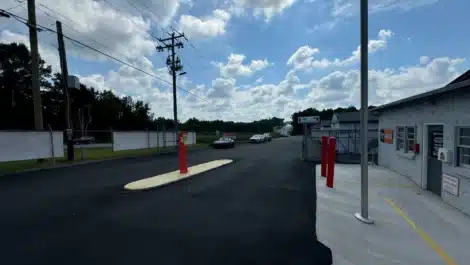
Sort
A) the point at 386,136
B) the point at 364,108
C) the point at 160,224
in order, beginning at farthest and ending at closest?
the point at 386,136 → the point at 364,108 → the point at 160,224

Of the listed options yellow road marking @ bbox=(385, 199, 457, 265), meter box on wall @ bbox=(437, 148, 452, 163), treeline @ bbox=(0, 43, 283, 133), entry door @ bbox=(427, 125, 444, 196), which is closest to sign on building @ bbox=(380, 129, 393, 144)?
entry door @ bbox=(427, 125, 444, 196)

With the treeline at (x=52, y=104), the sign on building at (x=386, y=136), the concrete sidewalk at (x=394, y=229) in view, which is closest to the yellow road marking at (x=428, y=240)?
the concrete sidewalk at (x=394, y=229)

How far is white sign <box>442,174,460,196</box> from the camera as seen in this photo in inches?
240

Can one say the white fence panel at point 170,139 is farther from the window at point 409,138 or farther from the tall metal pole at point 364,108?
the tall metal pole at point 364,108

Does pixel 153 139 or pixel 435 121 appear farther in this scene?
pixel 153 139

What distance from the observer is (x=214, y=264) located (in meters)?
3.51

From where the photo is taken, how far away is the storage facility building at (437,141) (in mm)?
6008

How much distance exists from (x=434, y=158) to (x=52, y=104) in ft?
179

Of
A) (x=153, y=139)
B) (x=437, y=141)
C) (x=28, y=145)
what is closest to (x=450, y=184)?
(x=437, y=141)

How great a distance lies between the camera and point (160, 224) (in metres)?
5.05

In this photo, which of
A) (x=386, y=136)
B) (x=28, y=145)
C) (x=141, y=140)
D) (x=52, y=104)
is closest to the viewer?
(x=386, y=136)

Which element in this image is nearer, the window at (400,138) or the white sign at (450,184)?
the white sign at (450,184)

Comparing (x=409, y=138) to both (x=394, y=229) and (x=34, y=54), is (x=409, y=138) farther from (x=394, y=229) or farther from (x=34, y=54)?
(x=34, y=54)

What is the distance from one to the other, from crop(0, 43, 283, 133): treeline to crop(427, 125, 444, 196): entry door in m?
29.4
